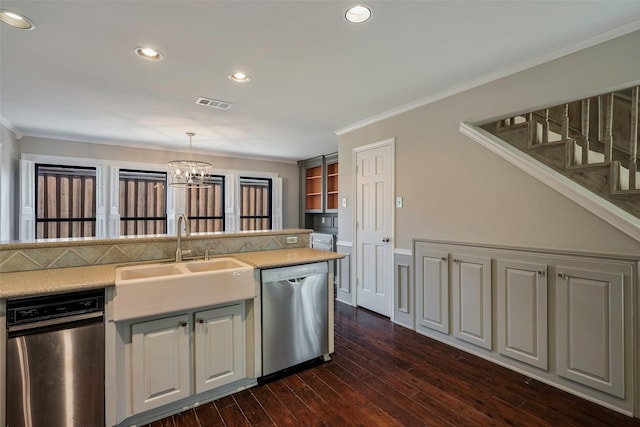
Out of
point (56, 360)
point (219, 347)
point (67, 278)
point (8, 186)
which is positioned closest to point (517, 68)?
point (219, 347)

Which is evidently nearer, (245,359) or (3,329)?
(3,329)

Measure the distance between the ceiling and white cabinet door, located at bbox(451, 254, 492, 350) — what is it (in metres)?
1.69

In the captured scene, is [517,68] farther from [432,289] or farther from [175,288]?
[175,288]

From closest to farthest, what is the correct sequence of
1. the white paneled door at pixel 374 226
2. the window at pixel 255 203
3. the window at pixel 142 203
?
the white paneled door at pixel 374 226
the window at pixel 142 203
the window at pixel 255 203

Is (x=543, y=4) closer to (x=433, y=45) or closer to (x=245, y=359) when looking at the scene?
(x=433, y=45)

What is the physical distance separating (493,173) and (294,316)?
84.0 inches

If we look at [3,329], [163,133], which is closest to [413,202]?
[3,329]

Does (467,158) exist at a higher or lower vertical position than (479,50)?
lower

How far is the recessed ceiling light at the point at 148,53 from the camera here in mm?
2145

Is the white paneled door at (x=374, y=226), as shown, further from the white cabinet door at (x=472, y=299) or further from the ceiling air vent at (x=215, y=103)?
the ceiling air vent at (x=215, y=103)

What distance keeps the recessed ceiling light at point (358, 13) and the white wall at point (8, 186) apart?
4.54 meters

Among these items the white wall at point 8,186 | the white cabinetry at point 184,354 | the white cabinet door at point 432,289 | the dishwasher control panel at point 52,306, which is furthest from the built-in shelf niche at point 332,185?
the white wall at point 8,186

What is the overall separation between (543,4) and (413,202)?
195cm

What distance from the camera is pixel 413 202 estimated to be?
332 centimetres
